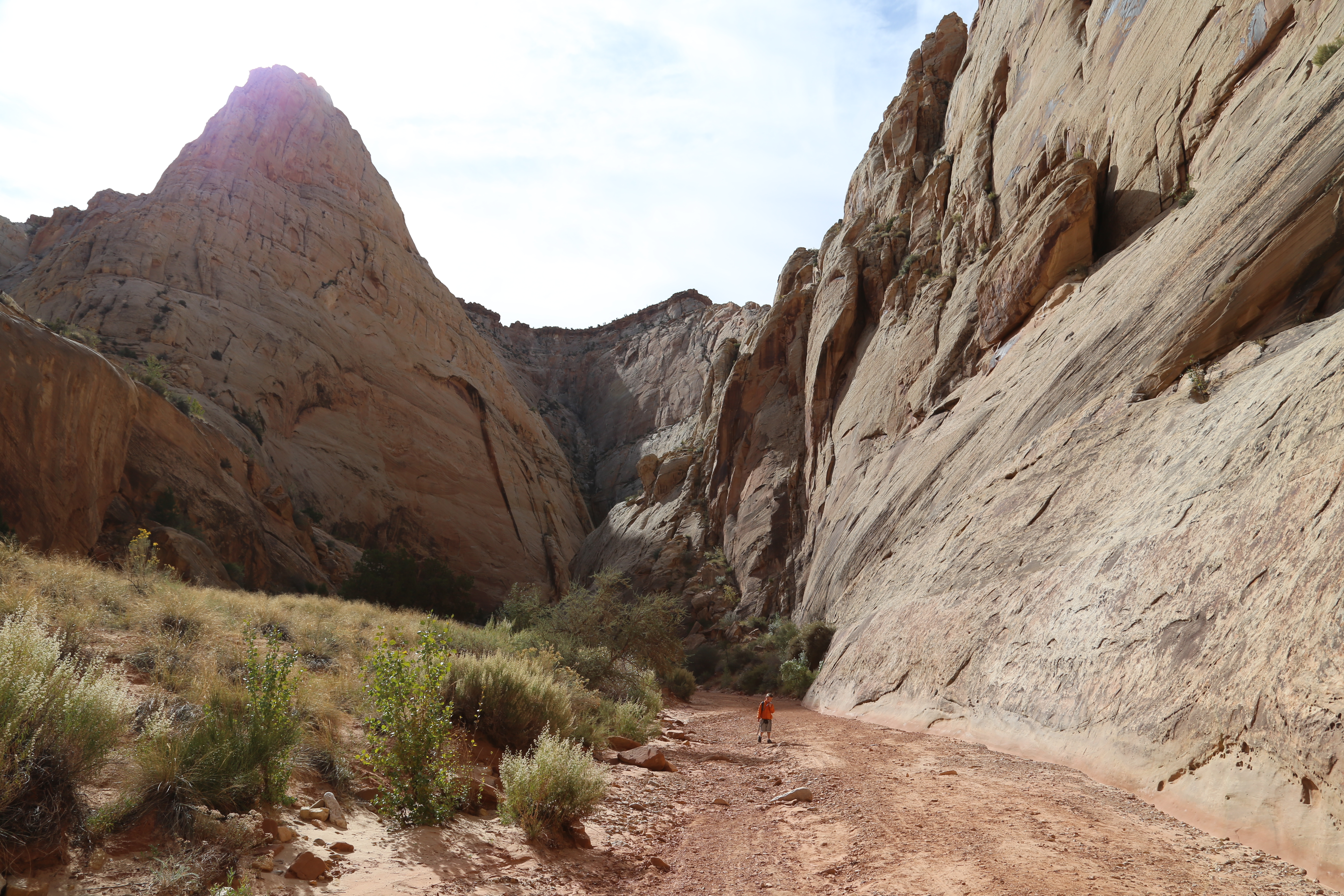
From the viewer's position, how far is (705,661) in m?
29.8

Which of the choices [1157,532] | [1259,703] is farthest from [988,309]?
[1259,703]

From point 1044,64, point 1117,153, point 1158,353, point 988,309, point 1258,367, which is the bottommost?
point 1258,367

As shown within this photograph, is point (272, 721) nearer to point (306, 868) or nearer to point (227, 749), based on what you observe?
point (227, 749)

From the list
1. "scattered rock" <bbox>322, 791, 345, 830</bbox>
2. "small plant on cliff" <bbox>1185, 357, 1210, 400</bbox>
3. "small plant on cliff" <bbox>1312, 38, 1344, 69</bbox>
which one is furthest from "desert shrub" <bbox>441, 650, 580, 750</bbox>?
"small plant on cliff" <bbox>1312, 38, 1344, 69</bbox>

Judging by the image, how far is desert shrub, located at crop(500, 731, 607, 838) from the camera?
20.1 feet

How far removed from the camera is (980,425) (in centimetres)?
1800

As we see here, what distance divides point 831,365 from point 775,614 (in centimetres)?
1156

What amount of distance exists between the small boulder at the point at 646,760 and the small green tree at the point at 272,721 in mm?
4994

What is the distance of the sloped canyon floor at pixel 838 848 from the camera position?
4871mm

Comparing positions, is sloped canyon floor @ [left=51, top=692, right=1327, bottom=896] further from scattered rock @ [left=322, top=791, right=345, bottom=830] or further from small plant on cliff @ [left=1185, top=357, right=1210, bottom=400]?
small plant on cliff @ [left=1185, top=357, right=1210, bottom=400]

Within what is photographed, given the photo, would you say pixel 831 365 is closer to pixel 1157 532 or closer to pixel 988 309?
pixel 988 309

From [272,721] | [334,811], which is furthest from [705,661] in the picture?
[272,721]

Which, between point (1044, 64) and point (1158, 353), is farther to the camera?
point (1044, 64)

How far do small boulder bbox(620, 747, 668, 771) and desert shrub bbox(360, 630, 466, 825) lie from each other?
12.8ft
